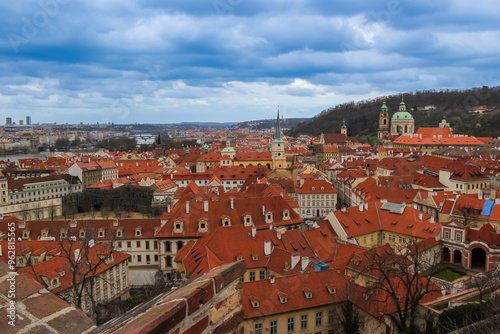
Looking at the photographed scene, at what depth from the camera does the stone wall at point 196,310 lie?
3.15 meters

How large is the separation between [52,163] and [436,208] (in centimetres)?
8453

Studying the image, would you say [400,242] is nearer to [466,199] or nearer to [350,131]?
[466,199]

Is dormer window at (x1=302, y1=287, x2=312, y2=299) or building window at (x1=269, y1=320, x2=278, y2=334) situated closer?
building window at (x1=269, y1=320, x2=278, y2=334)

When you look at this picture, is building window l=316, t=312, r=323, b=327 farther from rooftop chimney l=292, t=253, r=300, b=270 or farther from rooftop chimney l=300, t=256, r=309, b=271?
rooftop chimney l=292, t=253, r=300, b=270

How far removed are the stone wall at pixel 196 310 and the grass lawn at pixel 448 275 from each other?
1178 inches

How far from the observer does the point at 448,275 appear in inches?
1204

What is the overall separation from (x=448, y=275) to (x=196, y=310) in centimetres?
3165

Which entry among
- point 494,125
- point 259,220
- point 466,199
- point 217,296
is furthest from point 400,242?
point 494,125

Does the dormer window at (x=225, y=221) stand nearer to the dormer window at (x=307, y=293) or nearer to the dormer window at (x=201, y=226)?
the dormer window at (x=201, y=226)

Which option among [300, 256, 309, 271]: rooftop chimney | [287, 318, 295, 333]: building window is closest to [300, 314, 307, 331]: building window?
[287, 318, 295, 333]: building window

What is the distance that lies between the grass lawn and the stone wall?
29.9 m

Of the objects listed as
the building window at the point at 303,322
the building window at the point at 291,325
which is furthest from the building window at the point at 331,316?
the building window at the point at 291,325

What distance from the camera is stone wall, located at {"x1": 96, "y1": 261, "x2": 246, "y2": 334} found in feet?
10.3

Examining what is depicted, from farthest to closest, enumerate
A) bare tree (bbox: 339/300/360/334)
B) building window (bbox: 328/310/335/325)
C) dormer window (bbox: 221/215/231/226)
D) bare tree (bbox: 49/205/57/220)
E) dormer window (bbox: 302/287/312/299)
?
1. bare tree (bbox: 49/205/57/220)
2. dormer window (bbox: 221/215/231/226)
3. building window (bbox: 328/310/335/325)
4. dormer window (bbox: 302/287/312/299)
5. bare tree (bbox: 339/300/360/334)
